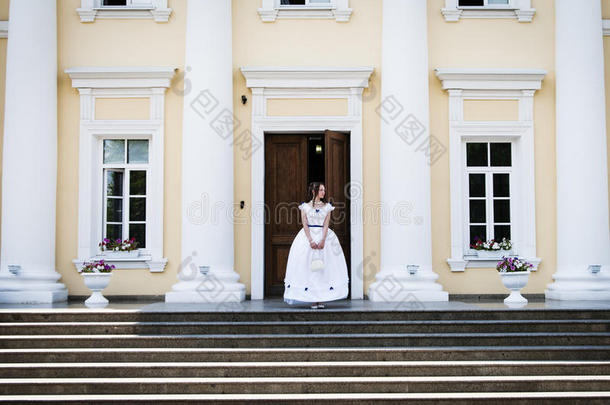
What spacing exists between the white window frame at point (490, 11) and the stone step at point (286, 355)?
592 centimetres

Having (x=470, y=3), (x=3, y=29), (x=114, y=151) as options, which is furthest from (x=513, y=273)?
(x=3, y=29)

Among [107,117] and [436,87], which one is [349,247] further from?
[107,117]

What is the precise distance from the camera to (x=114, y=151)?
11.4 m

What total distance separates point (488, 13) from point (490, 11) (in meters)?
0.04

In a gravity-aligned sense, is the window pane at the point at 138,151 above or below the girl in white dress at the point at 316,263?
above

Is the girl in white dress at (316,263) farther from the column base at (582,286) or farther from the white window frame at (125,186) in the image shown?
the column base at (582,286)

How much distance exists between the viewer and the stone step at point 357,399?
6.85m

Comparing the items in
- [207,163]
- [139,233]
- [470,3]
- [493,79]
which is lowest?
[139,233]

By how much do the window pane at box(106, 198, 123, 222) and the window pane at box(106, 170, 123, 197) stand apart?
0.36 feet

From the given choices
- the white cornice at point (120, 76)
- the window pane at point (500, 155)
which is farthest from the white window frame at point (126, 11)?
the window pane at point (500, 155)

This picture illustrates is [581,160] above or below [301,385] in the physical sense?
above

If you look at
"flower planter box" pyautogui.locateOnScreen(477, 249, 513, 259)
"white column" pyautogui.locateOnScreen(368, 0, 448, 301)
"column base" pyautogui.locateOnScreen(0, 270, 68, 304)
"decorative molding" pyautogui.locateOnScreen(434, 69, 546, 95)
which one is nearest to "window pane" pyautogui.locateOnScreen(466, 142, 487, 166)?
"decorative molding" pyautogui.locateOnScreen(434, 69, 546, 95)

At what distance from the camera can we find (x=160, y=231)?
10992 mm

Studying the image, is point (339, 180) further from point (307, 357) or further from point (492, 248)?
point (307, 357)
